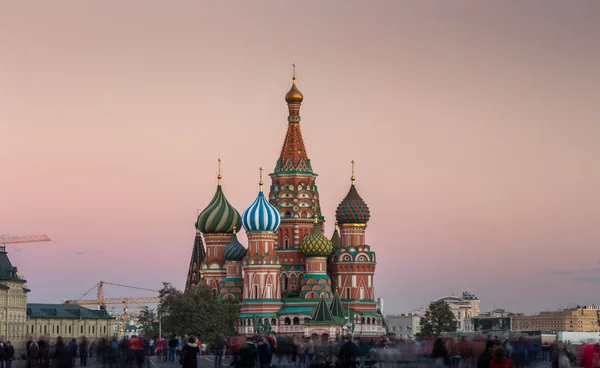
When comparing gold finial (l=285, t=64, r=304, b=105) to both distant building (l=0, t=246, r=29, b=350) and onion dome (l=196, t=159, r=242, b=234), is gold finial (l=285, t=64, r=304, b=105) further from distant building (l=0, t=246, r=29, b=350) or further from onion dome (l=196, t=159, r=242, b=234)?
distant building (l=0, t=246, r=29, b=350)

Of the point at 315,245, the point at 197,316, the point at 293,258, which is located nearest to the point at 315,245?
the point at 315,245

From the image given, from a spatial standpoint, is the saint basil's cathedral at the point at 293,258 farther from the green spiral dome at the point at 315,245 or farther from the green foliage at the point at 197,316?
the green foliage at the point at 197,316

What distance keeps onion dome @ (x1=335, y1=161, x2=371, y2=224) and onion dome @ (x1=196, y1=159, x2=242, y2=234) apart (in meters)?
9.54

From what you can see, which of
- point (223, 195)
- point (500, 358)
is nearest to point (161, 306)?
point (223, 195)

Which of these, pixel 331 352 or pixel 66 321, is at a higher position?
pixel 66 321

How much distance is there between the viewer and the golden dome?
128750 mm

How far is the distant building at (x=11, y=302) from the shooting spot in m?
162

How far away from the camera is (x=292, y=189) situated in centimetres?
12588

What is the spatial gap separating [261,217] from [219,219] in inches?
398

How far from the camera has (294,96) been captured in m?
129

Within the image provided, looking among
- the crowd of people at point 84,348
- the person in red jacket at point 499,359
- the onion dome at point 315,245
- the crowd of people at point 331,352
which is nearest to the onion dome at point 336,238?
the onion dome at point 315,245

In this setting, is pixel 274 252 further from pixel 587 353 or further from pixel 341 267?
pixel 587 353

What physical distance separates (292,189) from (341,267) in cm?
850

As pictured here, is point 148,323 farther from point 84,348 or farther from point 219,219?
point 84,348
